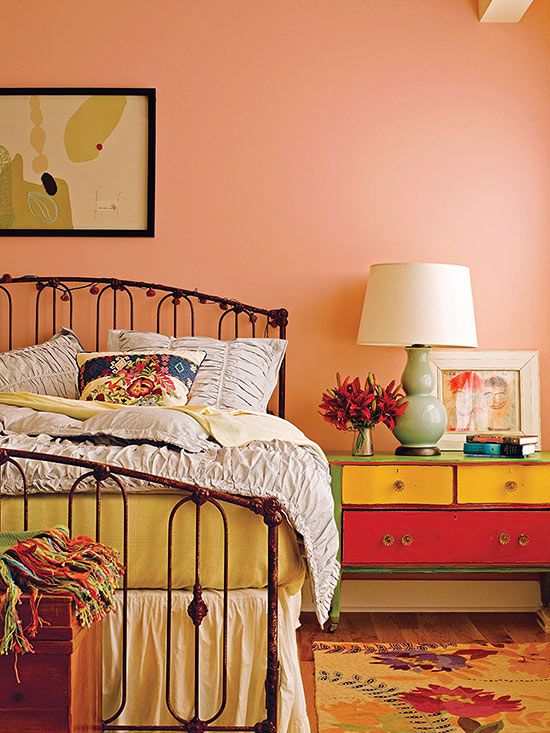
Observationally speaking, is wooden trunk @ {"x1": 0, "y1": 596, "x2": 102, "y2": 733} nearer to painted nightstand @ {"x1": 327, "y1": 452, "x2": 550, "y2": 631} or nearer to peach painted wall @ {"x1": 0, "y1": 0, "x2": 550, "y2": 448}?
painted nightstand @ {"x1": 327, "y1": 452, "x2": 550, "y2": 631}

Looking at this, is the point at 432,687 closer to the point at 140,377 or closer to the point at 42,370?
the point at 140,377

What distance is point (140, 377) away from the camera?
3264mm

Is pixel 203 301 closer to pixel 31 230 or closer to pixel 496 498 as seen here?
pixel 31 230

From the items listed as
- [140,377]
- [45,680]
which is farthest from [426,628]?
[45,680]

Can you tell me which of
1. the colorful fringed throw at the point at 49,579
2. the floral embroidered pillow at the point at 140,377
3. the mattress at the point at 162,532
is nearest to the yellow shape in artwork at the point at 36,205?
the floral embroidered pillow at the point at 140,377

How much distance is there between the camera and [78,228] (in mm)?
3895

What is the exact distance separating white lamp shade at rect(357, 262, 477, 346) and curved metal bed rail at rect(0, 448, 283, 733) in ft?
4.95

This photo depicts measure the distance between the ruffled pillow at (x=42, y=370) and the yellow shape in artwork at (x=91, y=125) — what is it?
851mm

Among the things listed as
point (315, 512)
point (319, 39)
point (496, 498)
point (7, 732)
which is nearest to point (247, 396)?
point (496, 498)

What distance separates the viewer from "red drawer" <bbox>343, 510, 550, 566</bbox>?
3.35 meters

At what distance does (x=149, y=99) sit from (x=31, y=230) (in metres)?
0.72

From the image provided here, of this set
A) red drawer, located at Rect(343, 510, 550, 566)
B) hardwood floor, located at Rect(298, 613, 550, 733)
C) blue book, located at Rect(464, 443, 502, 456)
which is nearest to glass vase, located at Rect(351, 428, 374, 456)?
red drawer, located at Rect(343, 510, 550, 566)

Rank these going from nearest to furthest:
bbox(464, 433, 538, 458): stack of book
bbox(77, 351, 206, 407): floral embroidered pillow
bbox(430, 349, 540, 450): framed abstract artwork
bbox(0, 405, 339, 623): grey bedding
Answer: bbox(0, 405, 339, 623): grey bedding → bbox(77, 351, 206, 407): floral embroidered pillow → bbox(464, 433, 538, 458): stack of book → bbox(430, 349, 540, 450): framed abstract artwork

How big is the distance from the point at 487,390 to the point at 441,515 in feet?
2.33
